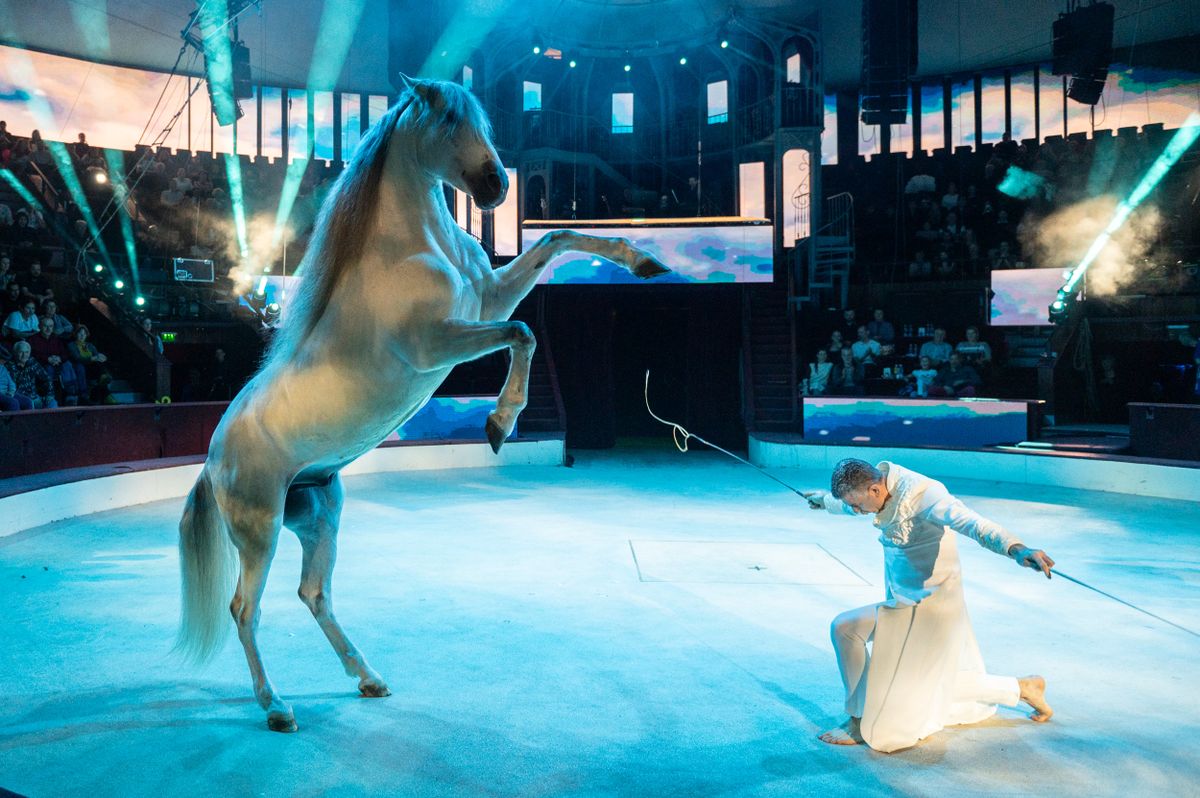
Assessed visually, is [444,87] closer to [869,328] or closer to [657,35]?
[869,328]

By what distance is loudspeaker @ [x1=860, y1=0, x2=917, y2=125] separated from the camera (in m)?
13.9

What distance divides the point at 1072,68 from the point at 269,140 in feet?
59.0

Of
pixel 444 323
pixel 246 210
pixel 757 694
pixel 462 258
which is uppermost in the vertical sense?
pixel 246 210

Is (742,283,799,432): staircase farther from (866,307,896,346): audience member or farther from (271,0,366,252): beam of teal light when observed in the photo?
(271,0,366,252): beam of teal light

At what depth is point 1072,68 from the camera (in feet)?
44.1

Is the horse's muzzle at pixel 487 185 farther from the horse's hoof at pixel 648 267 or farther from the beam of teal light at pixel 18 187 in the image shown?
the beam of teal light at pixel 18 187

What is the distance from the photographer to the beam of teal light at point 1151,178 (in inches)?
603

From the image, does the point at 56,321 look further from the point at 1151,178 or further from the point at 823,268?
the point at 1151,178

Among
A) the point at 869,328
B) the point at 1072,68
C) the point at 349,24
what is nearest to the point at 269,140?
the point at 349,24

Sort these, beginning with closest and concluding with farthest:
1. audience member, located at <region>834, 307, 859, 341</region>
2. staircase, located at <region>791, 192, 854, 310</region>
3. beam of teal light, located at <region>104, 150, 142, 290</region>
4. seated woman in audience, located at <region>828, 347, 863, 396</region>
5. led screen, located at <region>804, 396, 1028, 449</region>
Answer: led screen, located at <region>804, 396, 1028, 449</region> < seated woman in audience, located at <region>828, 347, 863, 396</region> < beam of teal light, located at <region>104, 150, 142, 290</region> < audience member, located at <region>834, 307, 859, 341</region> < staircase, located at <region>791, 192, 854, 310</region>

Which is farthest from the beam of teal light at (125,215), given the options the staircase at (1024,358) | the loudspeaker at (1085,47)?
the loudspeaker at (1085,47)

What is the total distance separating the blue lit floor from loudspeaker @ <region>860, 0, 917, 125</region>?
9.48m

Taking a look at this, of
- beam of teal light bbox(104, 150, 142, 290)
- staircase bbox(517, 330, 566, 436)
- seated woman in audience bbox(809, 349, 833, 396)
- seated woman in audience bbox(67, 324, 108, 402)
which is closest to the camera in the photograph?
seated woman in audience bbox(67, 324, 108, 402)

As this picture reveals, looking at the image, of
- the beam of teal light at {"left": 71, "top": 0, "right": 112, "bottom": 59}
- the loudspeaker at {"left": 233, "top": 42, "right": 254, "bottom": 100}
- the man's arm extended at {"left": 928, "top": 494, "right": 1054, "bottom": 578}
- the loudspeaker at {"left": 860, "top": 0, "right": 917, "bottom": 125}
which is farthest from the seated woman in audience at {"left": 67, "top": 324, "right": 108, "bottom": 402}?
the loudspeaker at {"left": 860, "top": 0, "right": 917, "bottom": 125}
